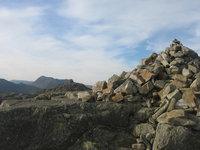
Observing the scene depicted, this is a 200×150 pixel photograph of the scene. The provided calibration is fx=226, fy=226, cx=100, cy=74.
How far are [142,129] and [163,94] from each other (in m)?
2.30

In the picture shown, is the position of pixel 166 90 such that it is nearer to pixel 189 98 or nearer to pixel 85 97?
pixel 189 98

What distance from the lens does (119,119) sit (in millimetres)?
10461

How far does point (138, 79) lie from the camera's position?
39.3 ft

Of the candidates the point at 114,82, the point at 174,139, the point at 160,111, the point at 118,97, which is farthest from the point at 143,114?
the point at 114,82

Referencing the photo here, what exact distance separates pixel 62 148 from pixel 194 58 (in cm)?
1002

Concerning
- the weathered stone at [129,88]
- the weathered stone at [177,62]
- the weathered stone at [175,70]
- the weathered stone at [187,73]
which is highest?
the weathered stone at [177,62]

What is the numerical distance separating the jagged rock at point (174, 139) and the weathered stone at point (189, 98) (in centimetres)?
166

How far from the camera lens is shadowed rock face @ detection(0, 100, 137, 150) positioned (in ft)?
Answer: 30.0

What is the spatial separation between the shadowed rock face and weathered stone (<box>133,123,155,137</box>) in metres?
0.31

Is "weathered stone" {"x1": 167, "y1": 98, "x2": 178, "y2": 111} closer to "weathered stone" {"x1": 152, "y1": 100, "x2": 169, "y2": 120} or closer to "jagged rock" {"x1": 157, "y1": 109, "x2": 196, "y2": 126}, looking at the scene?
"weathered stone" {"x1": 152, "y1": 100, "x2": 169, "y2": 120}

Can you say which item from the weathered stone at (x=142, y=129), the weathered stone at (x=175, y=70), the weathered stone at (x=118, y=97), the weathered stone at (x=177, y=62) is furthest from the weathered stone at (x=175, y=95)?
the weathered stone at (x=177, y=62)

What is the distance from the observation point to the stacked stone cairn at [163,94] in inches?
367

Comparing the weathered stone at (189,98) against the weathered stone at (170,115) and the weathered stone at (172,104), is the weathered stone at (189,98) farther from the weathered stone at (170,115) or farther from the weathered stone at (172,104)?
the weathered stone at (170,115)

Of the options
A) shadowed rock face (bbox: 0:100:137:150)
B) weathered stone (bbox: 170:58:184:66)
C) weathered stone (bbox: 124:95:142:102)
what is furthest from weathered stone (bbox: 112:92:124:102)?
weathered stone (bbox: 170:58:184:66)
